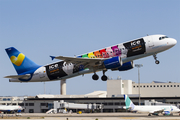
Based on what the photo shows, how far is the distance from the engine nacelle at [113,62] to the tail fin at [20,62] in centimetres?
A: 1636

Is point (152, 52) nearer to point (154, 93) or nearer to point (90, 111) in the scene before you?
point (90, 111)

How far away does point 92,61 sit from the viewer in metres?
55.4

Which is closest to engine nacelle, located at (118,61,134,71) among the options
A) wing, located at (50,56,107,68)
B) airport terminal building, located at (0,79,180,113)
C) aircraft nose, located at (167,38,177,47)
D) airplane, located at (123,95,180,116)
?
wing, located at (50,56,107,68)

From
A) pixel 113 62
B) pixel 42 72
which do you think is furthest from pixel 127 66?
pixel 42 72

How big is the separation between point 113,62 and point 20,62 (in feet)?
74.4

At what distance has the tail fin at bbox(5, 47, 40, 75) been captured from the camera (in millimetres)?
63938

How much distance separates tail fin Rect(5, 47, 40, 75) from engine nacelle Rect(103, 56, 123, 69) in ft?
53.7

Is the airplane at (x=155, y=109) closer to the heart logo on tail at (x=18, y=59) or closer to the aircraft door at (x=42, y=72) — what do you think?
the aircraft door at (x=42, y=72)

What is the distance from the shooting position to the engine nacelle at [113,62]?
53.2m

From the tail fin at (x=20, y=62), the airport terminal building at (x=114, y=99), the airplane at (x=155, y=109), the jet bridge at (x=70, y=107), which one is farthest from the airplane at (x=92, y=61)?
the airport terminal building at (x=114, y=99)

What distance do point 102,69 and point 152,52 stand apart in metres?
10.4

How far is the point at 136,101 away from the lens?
4636 inches

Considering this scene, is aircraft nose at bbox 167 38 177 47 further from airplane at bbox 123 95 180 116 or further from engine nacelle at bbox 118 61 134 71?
airplane at bbox 123 95 180 116

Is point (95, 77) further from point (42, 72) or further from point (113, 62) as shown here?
point (42, 72)
